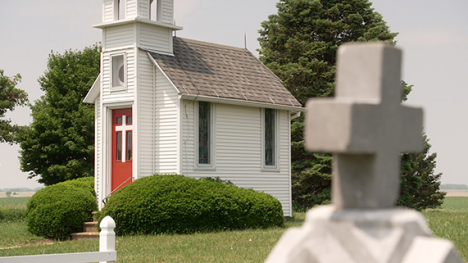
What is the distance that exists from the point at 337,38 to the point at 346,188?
3188 centimetres

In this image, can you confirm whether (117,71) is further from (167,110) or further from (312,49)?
(312,49)

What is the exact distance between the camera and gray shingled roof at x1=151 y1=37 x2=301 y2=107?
64.6ft

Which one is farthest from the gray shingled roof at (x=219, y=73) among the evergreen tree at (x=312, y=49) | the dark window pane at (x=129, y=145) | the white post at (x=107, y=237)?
the white post at (x=107, y=237)

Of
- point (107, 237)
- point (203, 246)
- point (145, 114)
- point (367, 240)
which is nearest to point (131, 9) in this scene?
point (145, 114)

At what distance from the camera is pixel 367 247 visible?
5.85 ft

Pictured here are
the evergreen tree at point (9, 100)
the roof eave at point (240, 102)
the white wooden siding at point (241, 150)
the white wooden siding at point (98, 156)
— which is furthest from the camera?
the evergreen tree at point (9, 100)

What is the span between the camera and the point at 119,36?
19.9 m

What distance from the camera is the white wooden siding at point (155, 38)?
19.6m

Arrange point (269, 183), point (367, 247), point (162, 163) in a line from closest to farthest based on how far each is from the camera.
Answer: point (367, 247), point (162, 163), point (269, 183)

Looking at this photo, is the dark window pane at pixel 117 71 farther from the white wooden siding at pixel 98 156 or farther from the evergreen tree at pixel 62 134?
the evergreen tree at pixel 62 134

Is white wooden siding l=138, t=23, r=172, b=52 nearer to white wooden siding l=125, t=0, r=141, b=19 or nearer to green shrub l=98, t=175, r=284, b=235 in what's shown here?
white wooden siding l=125, t=0, r=141, b=19

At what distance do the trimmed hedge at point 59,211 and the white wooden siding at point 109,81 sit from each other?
10.5 ft

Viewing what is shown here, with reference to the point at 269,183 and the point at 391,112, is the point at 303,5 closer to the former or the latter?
the point at 269,183

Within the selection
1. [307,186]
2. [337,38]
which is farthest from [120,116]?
[337,38]
